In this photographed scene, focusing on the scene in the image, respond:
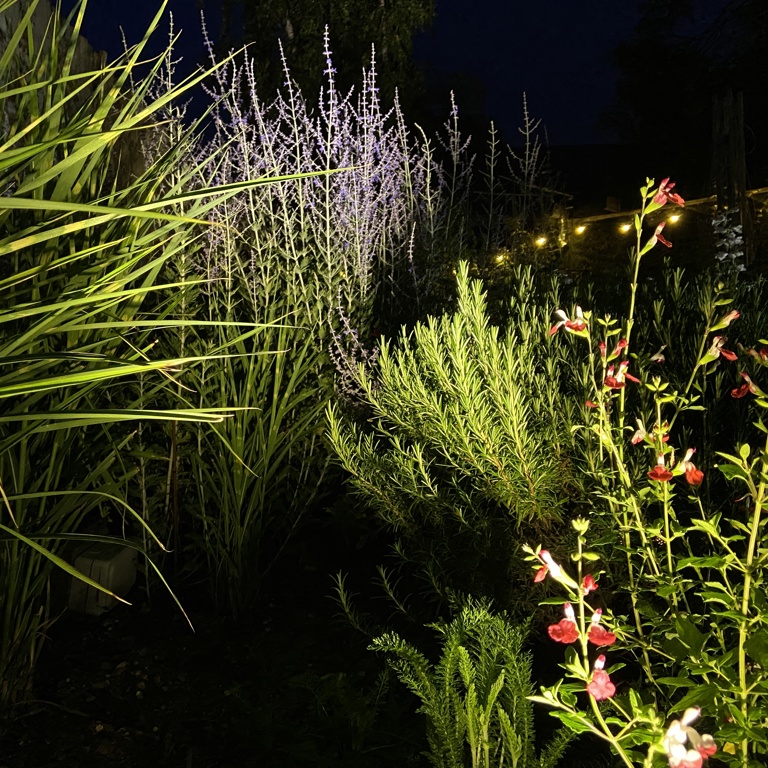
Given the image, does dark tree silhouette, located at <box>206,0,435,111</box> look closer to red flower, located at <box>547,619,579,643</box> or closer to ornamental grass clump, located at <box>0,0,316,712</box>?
ornamental grass clump, located at <box>0,0,316,712</box>

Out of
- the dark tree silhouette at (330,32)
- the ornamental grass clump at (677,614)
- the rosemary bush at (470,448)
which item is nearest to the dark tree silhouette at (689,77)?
the dark tree silhouette at (330,32)

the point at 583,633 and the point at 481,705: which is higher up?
the point at 583,633

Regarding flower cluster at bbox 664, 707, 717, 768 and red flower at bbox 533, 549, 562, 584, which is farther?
red flower at bbox 533, 549, 562, 584

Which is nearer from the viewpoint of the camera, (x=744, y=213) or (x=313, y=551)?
(x=313, y=551)

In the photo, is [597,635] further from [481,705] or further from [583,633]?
[481,705]

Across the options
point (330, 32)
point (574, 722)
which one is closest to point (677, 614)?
point (574, 722)

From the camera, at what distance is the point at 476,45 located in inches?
2287

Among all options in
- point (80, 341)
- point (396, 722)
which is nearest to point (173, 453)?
point (80, 341)

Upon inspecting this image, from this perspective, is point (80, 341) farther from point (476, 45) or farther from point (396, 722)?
point (476, 45)

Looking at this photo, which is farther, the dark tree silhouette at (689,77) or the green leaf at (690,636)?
the dark tree silhouette at (689,77)

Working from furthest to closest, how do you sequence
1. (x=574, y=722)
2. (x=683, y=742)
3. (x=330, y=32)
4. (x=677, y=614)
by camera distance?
1. (x=330, y=32)
2. (x=677, y=614)
3. (x=574, y=722)
4. (x=683, y=742)

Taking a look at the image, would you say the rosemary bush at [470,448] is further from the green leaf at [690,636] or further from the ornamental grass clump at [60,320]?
the green leaf at [690,636]

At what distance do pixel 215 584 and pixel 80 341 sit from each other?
95 cm

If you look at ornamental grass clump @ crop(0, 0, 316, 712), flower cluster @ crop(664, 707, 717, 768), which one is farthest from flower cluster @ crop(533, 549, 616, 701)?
ornamental grass clump @ crop(0, 0, 316, 712)
